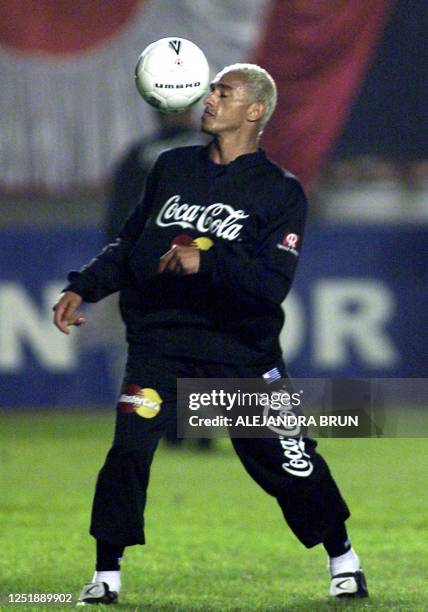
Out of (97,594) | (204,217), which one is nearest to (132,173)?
(204,217)

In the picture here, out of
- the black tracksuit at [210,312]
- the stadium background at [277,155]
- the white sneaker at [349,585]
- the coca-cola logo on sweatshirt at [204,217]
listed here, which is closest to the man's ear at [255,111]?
the black tracksuit at [210,312]

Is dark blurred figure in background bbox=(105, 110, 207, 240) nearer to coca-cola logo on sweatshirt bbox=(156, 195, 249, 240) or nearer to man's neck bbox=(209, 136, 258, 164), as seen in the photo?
man's neck bbox=(209, 136, 258, 164)

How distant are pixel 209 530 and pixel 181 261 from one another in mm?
2624

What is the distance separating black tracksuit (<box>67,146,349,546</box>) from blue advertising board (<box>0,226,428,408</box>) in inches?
281

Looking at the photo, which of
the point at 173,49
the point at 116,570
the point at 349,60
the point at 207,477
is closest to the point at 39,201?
the point at 349,60

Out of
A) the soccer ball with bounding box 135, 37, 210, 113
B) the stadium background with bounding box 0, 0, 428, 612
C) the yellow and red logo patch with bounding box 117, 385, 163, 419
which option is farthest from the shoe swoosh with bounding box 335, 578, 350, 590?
the stadium background with bounding box 0, 0, 428, 612

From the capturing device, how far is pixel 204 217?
578cm

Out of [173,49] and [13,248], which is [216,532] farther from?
[13,248]

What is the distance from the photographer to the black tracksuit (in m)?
5.56

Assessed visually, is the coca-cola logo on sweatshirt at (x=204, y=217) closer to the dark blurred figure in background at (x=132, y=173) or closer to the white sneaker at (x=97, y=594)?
the white sneaker at (x=97, y=594)

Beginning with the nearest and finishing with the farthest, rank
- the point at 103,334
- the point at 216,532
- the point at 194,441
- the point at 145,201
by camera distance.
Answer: the point at 145,201 < the point at 216,532 < the point at 194,441 < the point at 103,334

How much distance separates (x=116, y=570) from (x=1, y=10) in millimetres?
8700

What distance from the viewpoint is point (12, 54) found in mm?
13422

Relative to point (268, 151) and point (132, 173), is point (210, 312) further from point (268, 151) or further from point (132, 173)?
point (268, 151)
